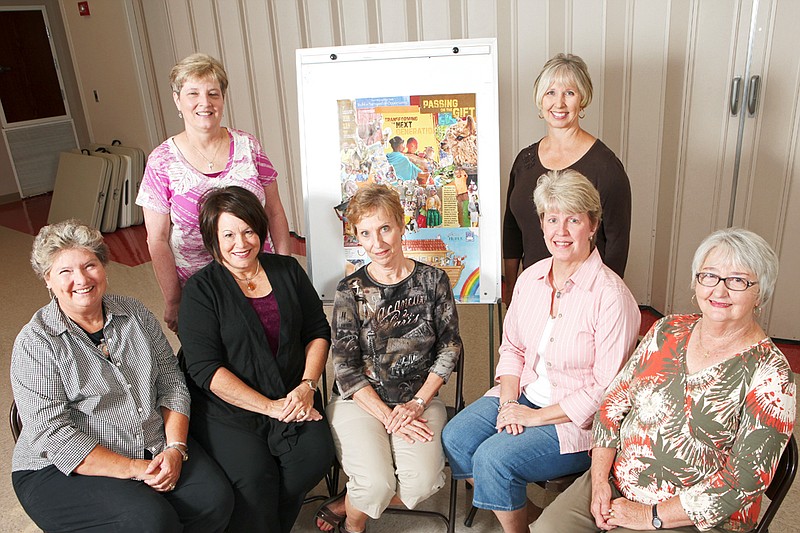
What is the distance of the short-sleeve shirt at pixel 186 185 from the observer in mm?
2377

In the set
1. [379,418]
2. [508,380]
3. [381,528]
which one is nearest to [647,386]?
[508,380]

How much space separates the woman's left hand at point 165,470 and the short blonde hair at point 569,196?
4.40 ft

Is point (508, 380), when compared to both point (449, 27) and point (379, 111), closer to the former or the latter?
point (379, 111)

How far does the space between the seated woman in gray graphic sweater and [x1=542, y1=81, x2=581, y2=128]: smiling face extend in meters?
0.68

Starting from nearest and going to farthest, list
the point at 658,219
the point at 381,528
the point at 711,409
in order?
the point at 711,409
the point at 381,528
the point at 658,219

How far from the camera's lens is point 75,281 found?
194 cm

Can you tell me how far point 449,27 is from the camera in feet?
13.0

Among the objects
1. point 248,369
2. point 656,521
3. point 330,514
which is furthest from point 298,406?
point 656,521

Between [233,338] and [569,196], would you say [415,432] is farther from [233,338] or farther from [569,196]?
[569,196]

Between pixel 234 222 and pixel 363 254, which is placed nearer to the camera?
pixel 234 222

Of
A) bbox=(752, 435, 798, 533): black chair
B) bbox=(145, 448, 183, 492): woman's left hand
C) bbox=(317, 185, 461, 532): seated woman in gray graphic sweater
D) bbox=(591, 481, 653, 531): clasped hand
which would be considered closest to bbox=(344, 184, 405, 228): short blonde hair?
Result: bbox=(317, 185, 461, 532): seated woman in gray graphic sweater

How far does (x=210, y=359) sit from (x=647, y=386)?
1328 millimetres

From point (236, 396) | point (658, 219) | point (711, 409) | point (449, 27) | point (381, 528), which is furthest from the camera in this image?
point (449, 27)

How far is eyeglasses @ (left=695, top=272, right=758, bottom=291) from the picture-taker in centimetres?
157
